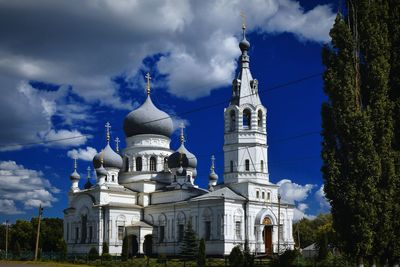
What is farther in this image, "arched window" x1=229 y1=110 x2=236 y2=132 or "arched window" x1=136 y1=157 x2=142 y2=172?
"arched window" x1=136 y1=157 x2=142 y2=172

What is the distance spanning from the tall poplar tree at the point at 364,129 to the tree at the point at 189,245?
25.1m

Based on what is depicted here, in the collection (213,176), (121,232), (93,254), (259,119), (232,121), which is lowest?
(93,254)

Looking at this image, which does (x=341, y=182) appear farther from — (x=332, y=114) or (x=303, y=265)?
(x=303, y=265)

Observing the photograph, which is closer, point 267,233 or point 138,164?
point 267,233

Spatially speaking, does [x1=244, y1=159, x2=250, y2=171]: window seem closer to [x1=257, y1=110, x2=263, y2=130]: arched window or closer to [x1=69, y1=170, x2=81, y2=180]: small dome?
[x1=257, y1=110, x2=263, y2=130]: arched window

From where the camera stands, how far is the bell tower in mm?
51594

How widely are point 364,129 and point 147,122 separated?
41.7 m

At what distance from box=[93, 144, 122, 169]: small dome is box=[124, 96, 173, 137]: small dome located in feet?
9.88

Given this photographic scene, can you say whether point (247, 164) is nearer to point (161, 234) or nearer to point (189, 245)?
point (189, 245)

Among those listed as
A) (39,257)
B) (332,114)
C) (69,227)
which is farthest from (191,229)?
(332,114)

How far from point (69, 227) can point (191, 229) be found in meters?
18.5

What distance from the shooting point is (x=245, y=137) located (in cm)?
5175

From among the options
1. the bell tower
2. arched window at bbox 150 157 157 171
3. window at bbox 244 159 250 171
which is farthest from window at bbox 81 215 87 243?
window at bbox 244 159 250 171

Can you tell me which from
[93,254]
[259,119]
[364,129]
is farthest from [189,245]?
[364,129]
